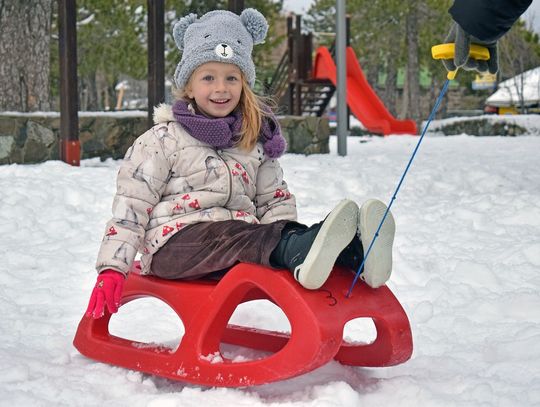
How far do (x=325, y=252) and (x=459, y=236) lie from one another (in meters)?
2.68

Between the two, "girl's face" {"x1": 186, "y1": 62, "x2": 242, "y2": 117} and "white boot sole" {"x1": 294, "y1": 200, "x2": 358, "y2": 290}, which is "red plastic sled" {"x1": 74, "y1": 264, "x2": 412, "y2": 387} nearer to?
"white boot sole" {"x1": 294, "y1": 200, "x2": 358, "y2": 290}

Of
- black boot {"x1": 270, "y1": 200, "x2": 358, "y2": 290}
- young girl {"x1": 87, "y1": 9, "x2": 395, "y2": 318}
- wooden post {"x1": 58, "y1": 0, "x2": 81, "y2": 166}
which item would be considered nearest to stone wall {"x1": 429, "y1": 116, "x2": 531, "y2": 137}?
wooden post {"x1": 58, "y1": 0, "x2": 81, "y2": 166}

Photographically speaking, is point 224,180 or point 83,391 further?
point 224,180

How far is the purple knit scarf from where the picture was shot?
8.80 feet

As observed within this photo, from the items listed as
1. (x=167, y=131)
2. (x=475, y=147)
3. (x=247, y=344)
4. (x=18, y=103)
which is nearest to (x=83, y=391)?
(x=247, y=344)

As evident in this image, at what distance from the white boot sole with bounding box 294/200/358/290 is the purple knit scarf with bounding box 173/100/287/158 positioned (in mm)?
666

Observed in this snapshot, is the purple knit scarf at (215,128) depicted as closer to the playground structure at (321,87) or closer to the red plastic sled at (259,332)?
the red plastic sled at (259,332)

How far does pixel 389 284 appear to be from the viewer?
12.1 ft

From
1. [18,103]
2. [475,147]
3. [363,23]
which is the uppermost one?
[363,23]

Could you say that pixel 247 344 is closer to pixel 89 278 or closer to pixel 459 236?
pixel 89 278

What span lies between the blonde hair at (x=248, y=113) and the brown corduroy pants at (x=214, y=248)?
1.16ft

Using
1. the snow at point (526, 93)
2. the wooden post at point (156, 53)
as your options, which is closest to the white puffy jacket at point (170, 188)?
the wooden post at point (156, 53)

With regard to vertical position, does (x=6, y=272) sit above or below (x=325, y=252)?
below

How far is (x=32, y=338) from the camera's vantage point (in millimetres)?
2924
